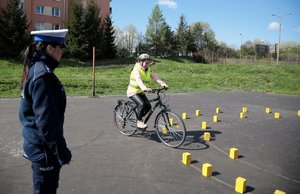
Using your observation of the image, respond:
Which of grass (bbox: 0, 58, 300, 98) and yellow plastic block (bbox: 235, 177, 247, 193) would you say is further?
grass (bbox: 0, 58, 300, 98)

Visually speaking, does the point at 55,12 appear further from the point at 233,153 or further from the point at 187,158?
the point at 187,158

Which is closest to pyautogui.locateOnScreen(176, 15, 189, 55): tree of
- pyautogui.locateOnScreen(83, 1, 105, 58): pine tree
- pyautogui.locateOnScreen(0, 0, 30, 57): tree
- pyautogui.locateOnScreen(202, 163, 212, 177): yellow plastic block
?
pyautogui.locateOnScreen(83, 1, 105, 58): pine tree

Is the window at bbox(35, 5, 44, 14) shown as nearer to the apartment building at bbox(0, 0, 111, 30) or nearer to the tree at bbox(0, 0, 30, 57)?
the apartment building at bbox(0, 0, 111, 30)

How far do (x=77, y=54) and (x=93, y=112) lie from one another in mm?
32988

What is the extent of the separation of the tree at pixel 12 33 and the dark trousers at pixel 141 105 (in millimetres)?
34298

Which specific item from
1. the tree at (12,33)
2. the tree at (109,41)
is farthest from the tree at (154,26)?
the tree at (12,33)

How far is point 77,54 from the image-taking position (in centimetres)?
4244

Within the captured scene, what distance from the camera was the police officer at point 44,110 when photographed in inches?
110

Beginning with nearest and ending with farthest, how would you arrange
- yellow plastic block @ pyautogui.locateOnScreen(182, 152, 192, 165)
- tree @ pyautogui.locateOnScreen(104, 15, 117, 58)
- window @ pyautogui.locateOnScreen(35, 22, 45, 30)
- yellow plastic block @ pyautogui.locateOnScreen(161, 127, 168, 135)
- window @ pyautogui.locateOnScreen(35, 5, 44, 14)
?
yellow plastic block @ pyautogui.locateOnScreen(182, 152, 192, 165), yellow plastic block @ pyautogui.locateOnScreen(161, 127, 168, 135), tree @ pyautogui.locateOnScreen(104, 15, 117, 58), window @ pyautogui.locateOnScreen(35, 5, 44, 14), window @ pyautogui.locateOnScreen(35, 22, 45, 30)

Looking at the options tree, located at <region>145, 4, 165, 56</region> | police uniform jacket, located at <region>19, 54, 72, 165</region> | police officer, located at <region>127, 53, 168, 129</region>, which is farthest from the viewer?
tree, located at <region>145, 4, 165, 56</region>

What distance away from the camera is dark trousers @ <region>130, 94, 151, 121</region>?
7707mm

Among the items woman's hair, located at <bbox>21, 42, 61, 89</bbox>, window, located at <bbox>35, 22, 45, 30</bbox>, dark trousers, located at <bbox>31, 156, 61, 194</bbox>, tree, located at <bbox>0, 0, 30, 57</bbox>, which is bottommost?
dark trousers, located at <bbox>31, 156, 61, 194</bbox>

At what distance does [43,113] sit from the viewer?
2.78 meters

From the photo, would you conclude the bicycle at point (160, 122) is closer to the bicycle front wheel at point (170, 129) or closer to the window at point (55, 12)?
the bicycle front wheel at point (170, 129)
